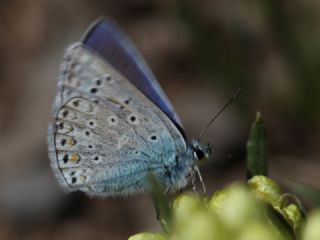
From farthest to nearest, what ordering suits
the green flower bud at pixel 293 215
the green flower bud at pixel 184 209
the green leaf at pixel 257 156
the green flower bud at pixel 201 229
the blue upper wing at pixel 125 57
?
the blue upper wing at pixel 125 57, the green leaf at pixel 257 156, the green flower bud at pixel 293 215, the green flower bud at pixel 184 209, the green flower bud at pixel 201 229

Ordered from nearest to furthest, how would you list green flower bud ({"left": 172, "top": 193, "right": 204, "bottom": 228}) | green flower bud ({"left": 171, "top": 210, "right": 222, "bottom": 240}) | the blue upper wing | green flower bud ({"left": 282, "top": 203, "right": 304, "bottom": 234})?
green flower bud ({"left": 171, "top": 210, "right": 222, "bottom": 240}), green flower bud ({"left": 172, "top": 193, "right": 204, "bottom": 228}), green flower bud ({"left": 282, "top": 203, "right": 304, "bottom": 234}), the blue upper wing

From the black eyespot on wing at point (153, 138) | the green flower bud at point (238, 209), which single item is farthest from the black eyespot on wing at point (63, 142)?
the green flower bud at point (238, 209)

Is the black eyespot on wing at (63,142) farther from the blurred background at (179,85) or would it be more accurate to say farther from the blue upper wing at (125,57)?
the blurred background at (179,85)

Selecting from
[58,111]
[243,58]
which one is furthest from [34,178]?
[58,111]

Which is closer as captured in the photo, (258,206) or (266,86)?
(258,206)

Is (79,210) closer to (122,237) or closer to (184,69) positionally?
(122,237)

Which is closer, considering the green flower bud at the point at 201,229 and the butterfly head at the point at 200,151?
the green flower bud at the point at 201,229

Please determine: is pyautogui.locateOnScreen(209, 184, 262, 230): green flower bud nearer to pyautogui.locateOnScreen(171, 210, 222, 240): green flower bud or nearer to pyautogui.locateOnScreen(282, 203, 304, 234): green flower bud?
pyautogui.locateOnScreen(171, 210, 222, 240): green flower bud

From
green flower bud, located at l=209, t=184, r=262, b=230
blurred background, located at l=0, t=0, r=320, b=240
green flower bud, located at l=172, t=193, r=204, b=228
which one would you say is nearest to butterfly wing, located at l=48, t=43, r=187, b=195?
green flower bud, located at l=172, t=193, r=204, b=228
